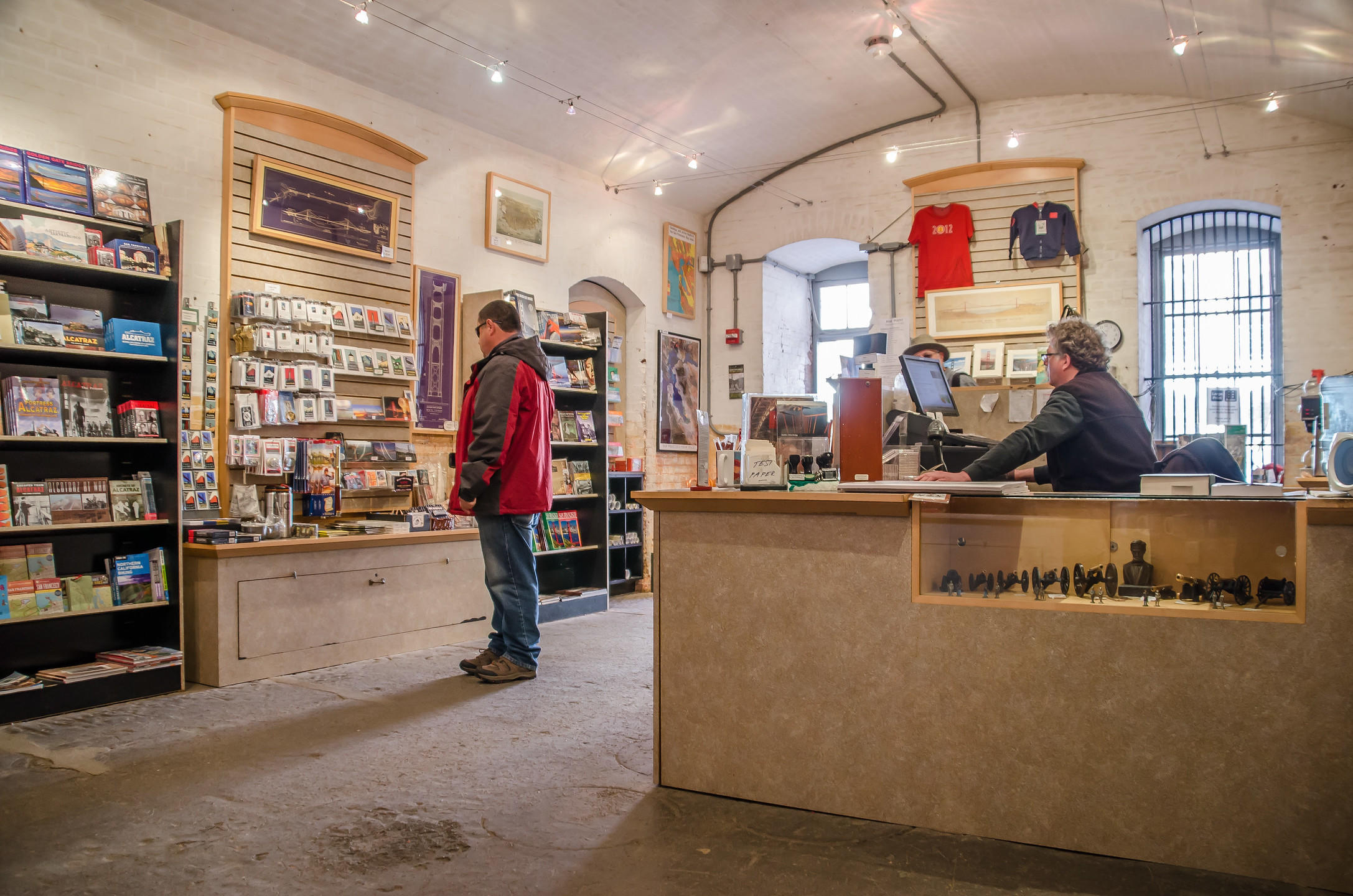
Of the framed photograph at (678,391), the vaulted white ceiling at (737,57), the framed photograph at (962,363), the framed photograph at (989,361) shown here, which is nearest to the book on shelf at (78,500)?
the vaulted white ceiling at (737,57)

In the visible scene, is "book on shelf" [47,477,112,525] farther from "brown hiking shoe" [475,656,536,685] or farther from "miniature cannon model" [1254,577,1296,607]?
"miniature cannon model" [1254,577,1296,607]

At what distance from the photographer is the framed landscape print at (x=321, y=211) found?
5.45m

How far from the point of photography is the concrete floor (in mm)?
2279

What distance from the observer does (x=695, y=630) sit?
9.64ft

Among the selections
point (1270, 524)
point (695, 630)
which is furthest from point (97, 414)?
point (1270, 524)

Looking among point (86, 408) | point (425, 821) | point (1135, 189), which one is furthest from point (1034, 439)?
point (1135, 189)

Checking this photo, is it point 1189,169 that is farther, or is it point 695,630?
point 1189,169

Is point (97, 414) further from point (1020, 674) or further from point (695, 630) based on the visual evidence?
point (1020, 674)

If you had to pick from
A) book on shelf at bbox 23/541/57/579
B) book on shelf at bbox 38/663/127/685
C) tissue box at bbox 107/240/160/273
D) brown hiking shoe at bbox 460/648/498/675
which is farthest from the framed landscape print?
brown hiking shoe at bbox 460/648/498/675

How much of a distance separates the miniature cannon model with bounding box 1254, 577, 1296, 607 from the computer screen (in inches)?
64.3

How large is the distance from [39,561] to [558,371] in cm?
362

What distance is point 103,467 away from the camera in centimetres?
453

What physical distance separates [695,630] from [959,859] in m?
1.01

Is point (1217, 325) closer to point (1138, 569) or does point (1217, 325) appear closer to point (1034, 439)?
point (1034, 439)
